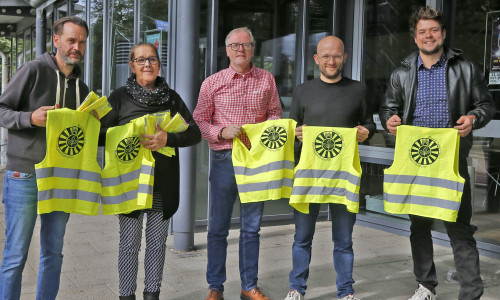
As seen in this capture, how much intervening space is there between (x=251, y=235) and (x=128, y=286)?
39.7 inches

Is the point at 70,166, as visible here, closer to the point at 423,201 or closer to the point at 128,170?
the point at 128,170

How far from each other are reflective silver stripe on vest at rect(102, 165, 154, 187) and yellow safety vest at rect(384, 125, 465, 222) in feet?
5.42

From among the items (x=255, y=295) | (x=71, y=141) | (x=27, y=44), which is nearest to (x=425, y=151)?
(x=255, y=295)

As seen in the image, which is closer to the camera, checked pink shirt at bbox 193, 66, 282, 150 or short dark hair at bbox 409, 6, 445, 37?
short dark hair at bbox 409, 6, 445, 37

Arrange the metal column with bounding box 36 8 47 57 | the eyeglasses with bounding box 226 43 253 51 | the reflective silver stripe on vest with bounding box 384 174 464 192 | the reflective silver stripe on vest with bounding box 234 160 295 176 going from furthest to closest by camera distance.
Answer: the metal column with bounding box 36 8 47 57, the eyeglasses with bounding box 226 43 253 51, the reflective silver stripe on vest with bounding box 234 160 295 176, the reflective silver stripe on vest with bounding box 384 174 464 192

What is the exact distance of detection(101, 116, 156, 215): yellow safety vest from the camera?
12.5 ft

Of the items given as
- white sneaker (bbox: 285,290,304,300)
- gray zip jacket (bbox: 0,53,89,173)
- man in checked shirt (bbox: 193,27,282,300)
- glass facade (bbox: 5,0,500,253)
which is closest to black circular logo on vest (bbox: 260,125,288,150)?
man in checked shirt (bbox: 193,27,282,300)

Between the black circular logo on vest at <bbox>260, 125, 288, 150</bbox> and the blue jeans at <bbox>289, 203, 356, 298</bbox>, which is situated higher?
the black circular logo on vest at <bbox>260, 125, 288, 150</bbox>

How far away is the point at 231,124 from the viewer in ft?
14.6

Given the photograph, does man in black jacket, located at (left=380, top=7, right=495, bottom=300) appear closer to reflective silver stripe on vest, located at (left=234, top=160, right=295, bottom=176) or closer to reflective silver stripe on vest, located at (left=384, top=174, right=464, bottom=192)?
reflective silver stripe on vest, located at (left=384, top=174, right=464, bottom=192)

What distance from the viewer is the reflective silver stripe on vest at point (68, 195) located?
3512 mm

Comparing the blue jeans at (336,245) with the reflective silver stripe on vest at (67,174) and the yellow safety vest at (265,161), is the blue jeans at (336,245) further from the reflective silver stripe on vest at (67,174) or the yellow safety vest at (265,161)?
the reflective silver stripe on vest at (67,174)

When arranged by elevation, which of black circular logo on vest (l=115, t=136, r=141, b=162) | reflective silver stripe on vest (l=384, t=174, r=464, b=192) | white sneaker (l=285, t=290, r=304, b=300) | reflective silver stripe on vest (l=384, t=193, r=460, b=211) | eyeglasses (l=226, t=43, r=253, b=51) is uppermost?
eyeglasses (l=226, t=43, r=253, b=51)

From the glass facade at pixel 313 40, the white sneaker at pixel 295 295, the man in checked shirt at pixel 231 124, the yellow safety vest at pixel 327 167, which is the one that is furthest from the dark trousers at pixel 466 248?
the glass facade at pixel 313 40
